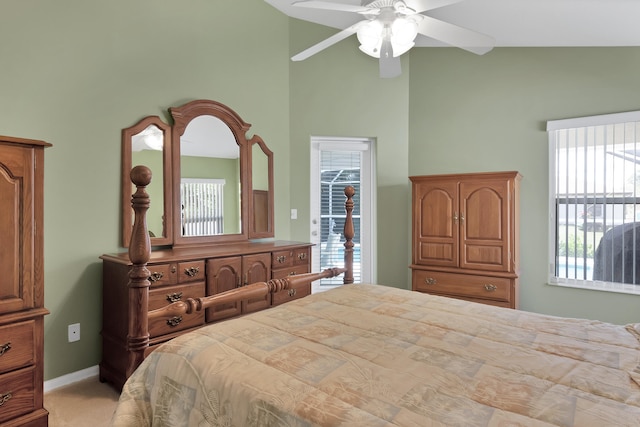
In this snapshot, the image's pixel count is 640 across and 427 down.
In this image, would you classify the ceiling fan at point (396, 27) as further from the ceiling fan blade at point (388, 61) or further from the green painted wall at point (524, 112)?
the green painted wall at point (524, 112)

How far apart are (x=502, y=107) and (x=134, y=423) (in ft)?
13.0

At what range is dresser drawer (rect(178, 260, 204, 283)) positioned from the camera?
258 centimetres

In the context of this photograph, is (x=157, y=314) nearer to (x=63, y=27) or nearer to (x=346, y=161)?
(x=63, y=27)

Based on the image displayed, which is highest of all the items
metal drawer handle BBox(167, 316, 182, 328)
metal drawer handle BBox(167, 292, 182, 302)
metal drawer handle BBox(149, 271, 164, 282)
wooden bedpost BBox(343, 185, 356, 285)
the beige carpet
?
wooden bedpost BBox(343, 185, 356, 285)

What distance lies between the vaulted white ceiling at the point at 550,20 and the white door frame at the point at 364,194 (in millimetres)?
1273

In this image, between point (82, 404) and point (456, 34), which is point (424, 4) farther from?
point (82, 404)

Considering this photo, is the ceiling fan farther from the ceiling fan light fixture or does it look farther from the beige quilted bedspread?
the beige quilted bedspread

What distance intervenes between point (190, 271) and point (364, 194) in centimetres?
224

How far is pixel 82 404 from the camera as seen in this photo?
7.69 feet

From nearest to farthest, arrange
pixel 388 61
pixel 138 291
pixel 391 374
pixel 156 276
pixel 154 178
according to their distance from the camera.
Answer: pixel 391 374 → pixel 138 291 → pixel 388 61 → pixel 156 276 → pixel 154 178

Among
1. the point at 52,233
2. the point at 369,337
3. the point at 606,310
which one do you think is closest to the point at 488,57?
the point at 606,310

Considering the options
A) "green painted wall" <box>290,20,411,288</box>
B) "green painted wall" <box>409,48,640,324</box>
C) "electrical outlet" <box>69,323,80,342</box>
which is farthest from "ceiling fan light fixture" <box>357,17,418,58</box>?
"electrical outlet" <box>69,323,80,342</box>

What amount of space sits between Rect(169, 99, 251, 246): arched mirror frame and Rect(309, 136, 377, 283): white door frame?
838mm

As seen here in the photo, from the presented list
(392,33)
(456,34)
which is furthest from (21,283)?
(456,34)
